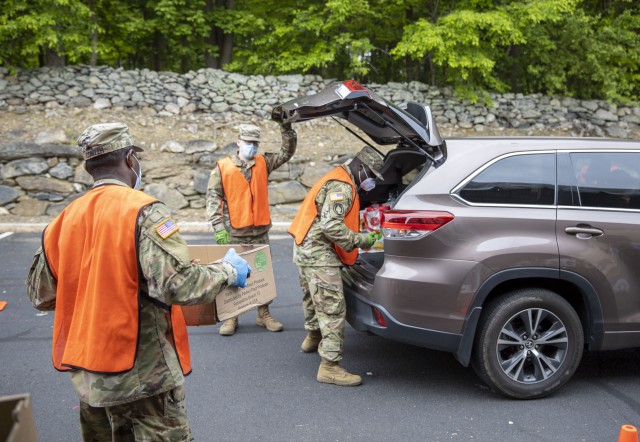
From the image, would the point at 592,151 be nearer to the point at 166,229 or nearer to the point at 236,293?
the point at 236,293

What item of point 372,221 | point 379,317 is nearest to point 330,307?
point 379,317

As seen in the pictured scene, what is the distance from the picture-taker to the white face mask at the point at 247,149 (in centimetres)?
600

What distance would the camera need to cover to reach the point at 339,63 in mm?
18656

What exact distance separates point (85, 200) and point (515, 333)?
307 cm

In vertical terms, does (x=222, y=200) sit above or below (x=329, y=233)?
below

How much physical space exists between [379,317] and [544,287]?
1206mm

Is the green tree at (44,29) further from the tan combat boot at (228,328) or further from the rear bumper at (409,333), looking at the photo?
the rear bumper at (409,333)

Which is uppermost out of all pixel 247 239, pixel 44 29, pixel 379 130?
pixel 44 29

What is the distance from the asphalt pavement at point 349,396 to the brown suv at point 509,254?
33cm

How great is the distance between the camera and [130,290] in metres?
2.57

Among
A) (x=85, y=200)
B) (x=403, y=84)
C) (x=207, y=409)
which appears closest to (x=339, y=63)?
(x=403, y=84)

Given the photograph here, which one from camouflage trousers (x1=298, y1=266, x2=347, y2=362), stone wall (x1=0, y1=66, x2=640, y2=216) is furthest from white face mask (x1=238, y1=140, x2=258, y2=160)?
stone wall (x1=0, y1=66, x2=640, y2=216)

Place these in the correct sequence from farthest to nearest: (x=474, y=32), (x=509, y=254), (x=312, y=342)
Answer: (x=474, y=32) → (x=312, y=342) → (x=509, y=254)

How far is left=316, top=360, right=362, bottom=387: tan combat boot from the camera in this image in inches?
187
